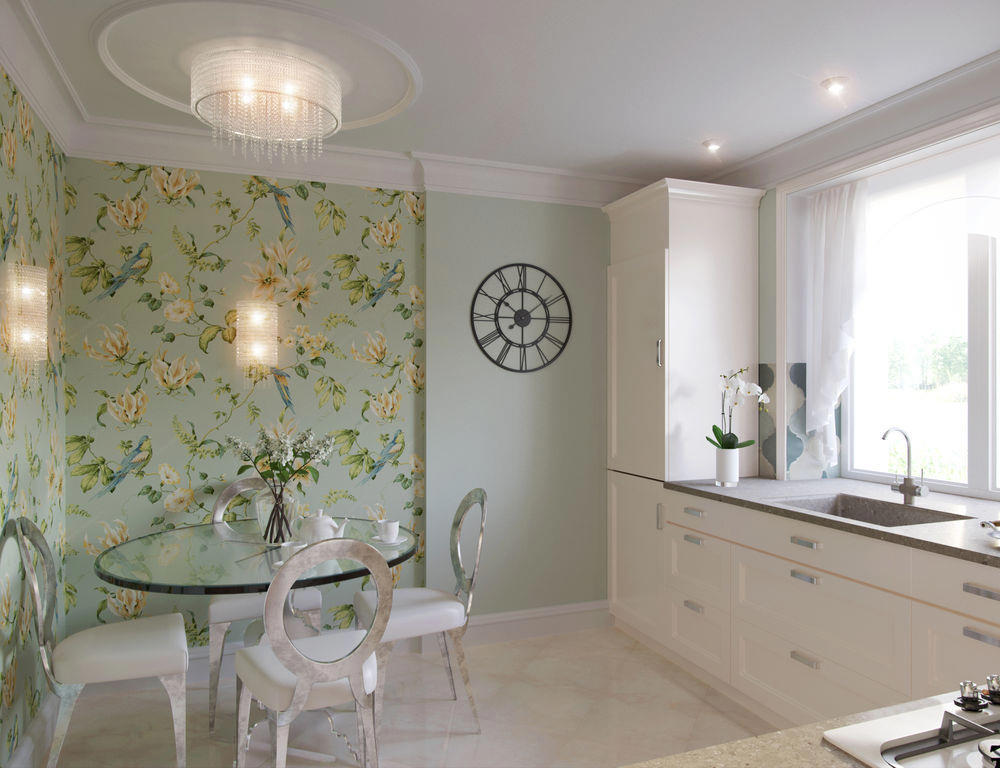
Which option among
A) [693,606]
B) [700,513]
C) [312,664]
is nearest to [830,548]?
[700,513]

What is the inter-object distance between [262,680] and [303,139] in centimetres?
178

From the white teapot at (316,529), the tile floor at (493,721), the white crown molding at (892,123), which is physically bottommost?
the tile floor at (493,721)

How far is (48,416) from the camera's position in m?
2.94

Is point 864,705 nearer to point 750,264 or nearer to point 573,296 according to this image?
point 750,264

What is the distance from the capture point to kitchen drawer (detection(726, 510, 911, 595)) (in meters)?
2.33

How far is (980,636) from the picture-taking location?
2043 mm

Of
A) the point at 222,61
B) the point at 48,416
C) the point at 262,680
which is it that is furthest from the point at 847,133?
the point at 48,416

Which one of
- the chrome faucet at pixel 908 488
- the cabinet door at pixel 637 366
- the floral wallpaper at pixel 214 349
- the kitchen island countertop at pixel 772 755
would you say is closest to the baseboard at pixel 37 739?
the floral wallpaper at pixel 214 349

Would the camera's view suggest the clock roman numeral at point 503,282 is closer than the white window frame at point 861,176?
No

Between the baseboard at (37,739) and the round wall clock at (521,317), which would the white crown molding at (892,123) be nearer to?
the round wall clock at (521,317)

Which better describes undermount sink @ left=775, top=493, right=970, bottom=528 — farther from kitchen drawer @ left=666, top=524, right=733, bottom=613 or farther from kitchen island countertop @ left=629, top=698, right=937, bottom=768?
kitchen island countertop @ left=629, top=698, right=937, bottom=768

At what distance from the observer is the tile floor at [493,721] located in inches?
106

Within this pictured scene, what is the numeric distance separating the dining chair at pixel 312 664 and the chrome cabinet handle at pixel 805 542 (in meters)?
1.55

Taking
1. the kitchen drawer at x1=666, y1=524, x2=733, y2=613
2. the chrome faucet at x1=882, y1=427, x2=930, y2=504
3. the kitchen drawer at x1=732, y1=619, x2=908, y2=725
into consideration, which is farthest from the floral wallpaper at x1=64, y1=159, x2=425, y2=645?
the chrome faucet at x1=882, y1=427, x2=930, y2=504
